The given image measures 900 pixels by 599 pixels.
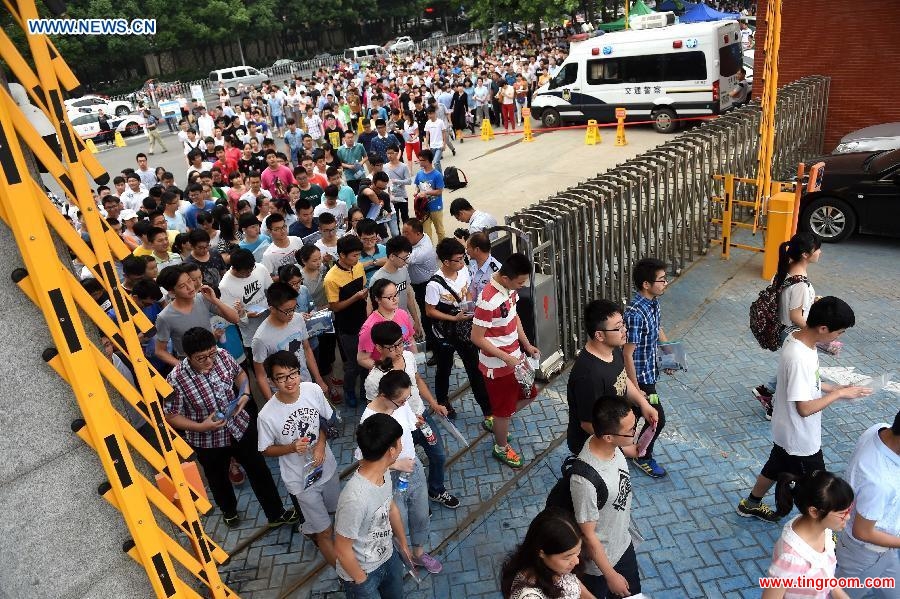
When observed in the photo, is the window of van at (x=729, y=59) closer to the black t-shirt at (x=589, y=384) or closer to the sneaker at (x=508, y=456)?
the sneaker at (x=508, y=456)

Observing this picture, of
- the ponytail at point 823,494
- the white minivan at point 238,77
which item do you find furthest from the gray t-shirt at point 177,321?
the white minivan at point 238,77

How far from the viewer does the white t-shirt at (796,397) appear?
4070 millimetres

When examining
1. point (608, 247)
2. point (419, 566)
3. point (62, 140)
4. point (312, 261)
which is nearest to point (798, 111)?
point (608, 247)

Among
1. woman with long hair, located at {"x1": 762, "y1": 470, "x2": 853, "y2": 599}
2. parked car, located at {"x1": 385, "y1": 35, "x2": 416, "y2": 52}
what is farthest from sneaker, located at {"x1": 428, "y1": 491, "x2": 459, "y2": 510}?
parked car, located at {"x1": 385, "y1": 35, "x2": 416, "y2": 52}

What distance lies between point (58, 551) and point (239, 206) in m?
7.04

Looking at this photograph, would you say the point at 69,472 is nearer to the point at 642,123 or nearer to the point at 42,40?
the point at 42,40

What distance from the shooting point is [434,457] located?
197 inches

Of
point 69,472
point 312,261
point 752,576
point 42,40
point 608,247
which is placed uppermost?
point 42,40

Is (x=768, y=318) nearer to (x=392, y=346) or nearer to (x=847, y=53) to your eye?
(x=392, y=346)

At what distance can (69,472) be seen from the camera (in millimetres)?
2631

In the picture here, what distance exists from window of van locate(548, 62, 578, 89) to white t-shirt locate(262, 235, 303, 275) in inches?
534

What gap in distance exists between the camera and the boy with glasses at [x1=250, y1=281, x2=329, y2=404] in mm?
5078

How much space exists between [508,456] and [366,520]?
2375mm

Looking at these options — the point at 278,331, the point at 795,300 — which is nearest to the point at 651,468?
the point at 795,300
